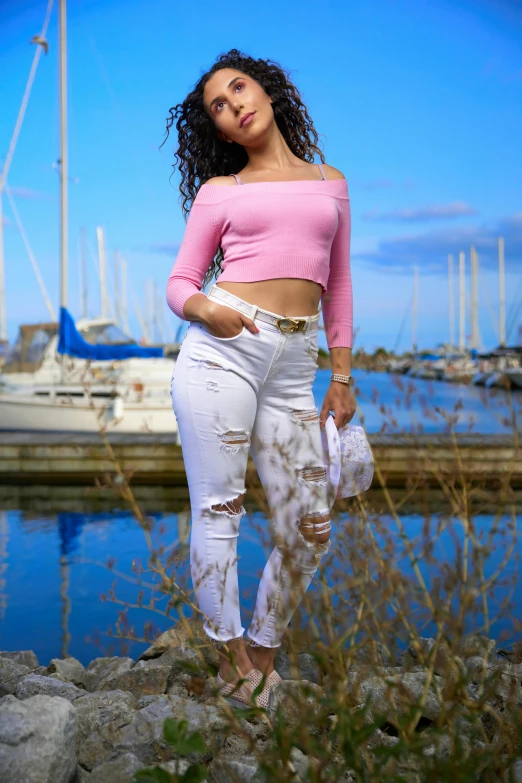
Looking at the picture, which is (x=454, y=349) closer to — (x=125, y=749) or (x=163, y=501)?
(x=163, y=501)

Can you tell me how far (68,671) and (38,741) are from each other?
56.2 inches

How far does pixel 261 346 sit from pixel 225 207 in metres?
0.41

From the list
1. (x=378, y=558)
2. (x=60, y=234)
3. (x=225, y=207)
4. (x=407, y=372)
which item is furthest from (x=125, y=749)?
(x=407, y=372)

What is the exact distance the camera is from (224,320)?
2051 millimetres

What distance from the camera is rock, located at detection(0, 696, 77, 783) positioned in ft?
5.57

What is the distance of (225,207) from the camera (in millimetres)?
2178

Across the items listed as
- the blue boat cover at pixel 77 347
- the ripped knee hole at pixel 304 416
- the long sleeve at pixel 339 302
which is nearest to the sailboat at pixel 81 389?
the blue boat cover at pixel 77 347

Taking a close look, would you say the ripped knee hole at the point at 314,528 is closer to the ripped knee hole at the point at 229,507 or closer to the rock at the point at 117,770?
the ripped knee hole at the point at 229,507

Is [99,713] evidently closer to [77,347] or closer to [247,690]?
[247,690]

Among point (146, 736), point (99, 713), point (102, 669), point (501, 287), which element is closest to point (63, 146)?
point (102, 669)

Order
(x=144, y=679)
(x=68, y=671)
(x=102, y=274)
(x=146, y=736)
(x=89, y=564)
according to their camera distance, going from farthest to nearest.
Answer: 1. (x=102, y=274)
2. (x=89, y=564)
3. (x=68, y=671)
4. (x=144, y=679)
5. (x=146, y=736)

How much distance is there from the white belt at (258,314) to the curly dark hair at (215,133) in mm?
248

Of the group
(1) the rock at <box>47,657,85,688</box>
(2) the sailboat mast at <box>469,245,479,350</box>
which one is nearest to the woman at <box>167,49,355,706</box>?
(1) the rock at <box>47,657,85,688</box>

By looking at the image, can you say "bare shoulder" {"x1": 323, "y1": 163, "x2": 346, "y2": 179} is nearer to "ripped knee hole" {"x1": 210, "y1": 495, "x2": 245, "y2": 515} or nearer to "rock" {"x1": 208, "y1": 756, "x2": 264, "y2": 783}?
"ripped knee hole" {"x1": 210, "y1": 495, "x2": 245, "y2": 515}
